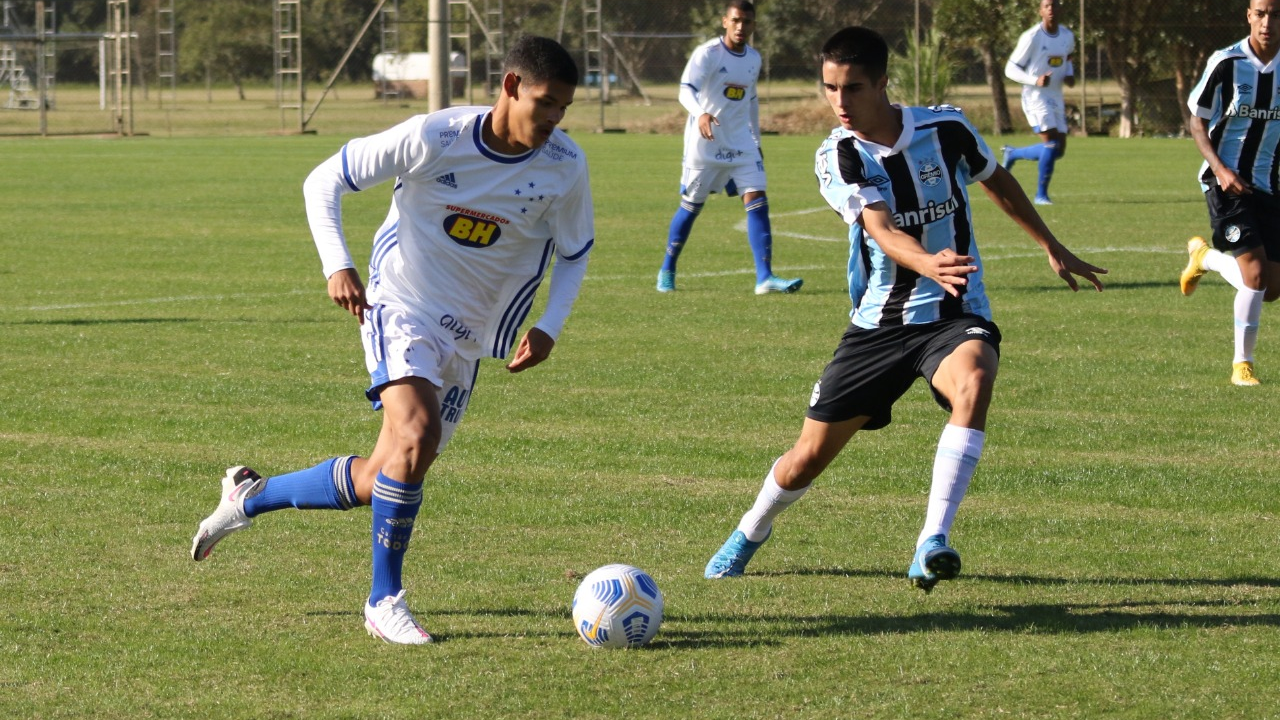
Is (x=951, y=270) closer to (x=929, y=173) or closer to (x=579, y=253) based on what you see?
(x=929, y=173)

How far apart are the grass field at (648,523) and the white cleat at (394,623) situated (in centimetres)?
7

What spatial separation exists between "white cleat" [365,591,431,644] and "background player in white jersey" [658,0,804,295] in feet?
25.9

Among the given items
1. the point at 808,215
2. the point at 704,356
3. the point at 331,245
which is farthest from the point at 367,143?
the point at 808,215

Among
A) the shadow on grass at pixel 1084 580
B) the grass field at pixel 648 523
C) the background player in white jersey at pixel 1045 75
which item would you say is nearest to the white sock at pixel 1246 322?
the grass field at pixel 648 523

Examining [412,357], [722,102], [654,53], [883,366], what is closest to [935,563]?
[883,366]

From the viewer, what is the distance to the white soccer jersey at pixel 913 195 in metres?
5.10

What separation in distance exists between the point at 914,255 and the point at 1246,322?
4.82 meters

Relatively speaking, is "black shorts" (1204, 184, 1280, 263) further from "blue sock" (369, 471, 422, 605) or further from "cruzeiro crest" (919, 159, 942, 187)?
"blue sock" (369, 471, 422, 605)

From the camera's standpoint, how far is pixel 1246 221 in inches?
341

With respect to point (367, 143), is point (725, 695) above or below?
below

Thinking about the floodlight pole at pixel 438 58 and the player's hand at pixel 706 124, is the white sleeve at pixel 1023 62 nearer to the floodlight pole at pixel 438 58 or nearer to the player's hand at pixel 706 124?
the player's hand at pixel 706 124

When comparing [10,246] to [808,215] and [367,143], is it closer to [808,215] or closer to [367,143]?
[808,215]

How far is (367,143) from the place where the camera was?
496 cm

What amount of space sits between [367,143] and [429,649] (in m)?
1.54
